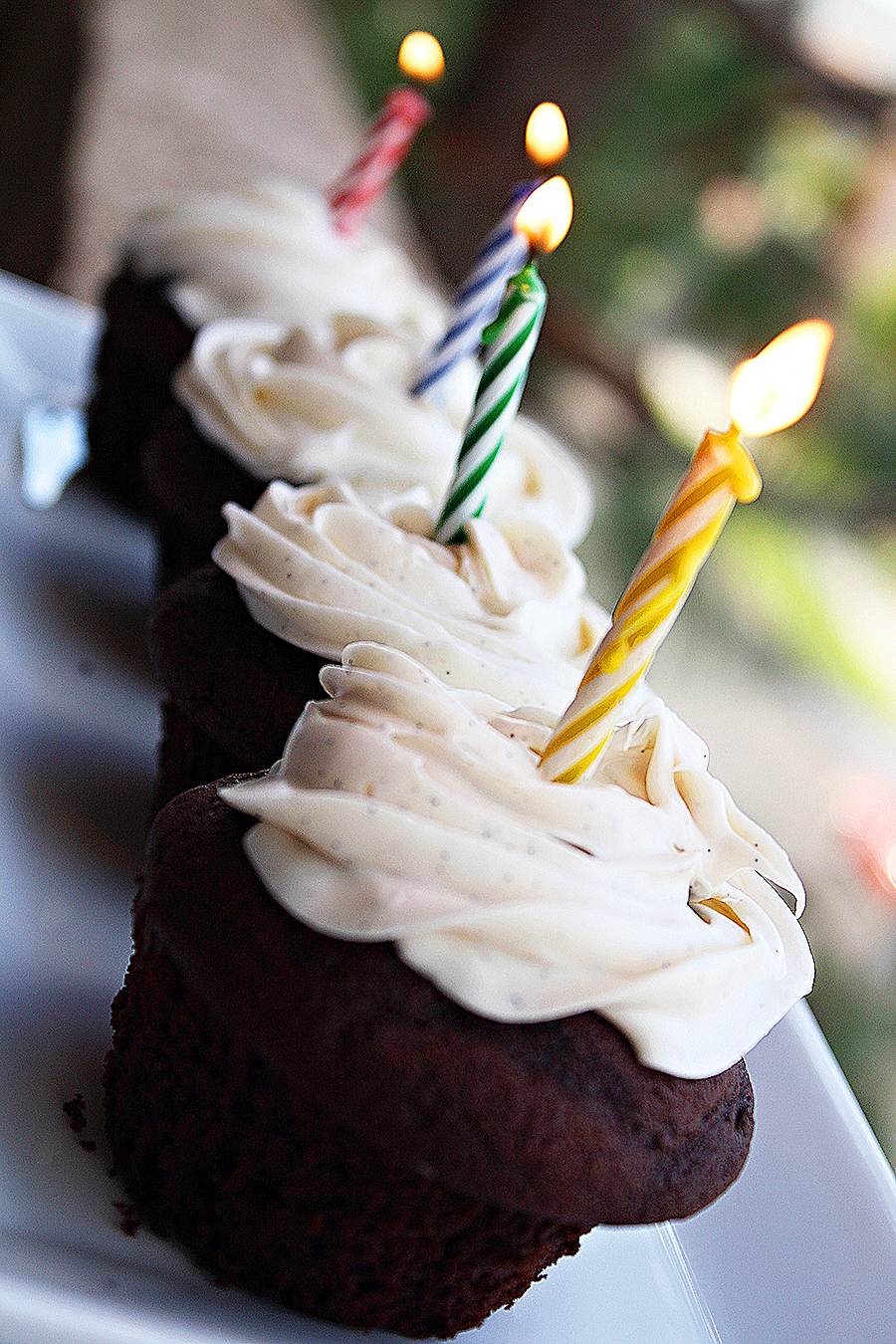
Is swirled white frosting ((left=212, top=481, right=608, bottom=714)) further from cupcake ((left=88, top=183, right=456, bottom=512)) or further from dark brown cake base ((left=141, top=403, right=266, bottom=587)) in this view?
cupcake ((left=88, top=183, right=456, bottom=512))

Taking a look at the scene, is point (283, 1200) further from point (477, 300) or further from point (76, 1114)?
point (477, 300)

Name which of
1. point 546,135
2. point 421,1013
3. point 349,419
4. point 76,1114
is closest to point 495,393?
point 546,135

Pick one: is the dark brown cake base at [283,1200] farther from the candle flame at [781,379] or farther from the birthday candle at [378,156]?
the birthday candle at [378,156]

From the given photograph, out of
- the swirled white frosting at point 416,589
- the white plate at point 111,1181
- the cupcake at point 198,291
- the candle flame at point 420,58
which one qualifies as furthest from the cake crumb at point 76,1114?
the candle flame at point 420,58

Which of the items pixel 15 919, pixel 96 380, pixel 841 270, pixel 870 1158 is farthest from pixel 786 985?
pixel 841 270

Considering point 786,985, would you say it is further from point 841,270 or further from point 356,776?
point 841,270

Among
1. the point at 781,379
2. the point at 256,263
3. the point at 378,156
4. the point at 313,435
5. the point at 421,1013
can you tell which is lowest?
the point at 256,263

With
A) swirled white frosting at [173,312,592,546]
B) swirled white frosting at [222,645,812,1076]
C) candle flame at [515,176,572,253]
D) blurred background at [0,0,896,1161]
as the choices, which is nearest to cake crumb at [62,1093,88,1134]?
swirled white frosting at [222,645,812,1076]

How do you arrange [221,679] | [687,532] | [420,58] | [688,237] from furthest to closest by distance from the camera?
[688,237] < [420,58] < [221,679] < [687,532]
